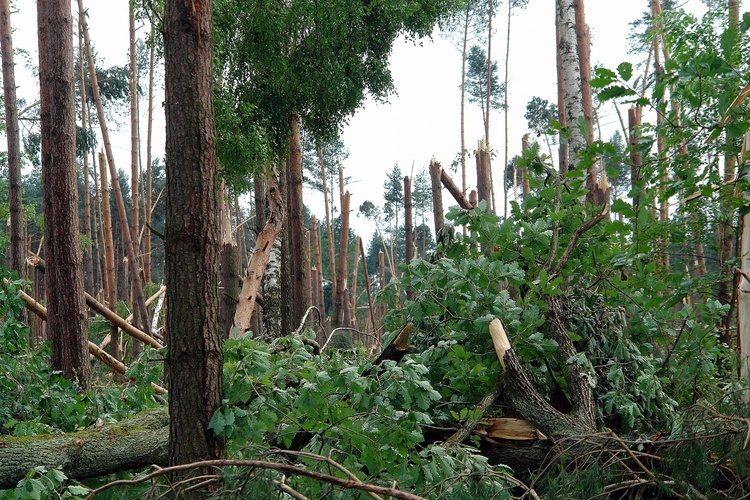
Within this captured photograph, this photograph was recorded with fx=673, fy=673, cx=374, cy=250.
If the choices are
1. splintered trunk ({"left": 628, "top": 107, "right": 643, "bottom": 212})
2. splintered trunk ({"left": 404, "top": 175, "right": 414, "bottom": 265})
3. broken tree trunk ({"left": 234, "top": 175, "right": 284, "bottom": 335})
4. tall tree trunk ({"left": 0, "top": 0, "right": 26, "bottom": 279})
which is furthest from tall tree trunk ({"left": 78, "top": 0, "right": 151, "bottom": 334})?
splintered trunk ({"left": 628, "top": 107, "right": 643, "bottom": 212})

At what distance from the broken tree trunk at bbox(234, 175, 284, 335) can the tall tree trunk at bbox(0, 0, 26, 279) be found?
10.1ft

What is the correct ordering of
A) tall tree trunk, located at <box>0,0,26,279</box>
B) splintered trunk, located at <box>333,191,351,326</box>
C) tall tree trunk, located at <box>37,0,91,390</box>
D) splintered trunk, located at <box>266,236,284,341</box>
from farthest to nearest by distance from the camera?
1. splintered trunk, located at <box>333,191,351,326</box>
2. splintered trunk, located at <box>266,236,284,341</box>
3. tall tree trunk, located at <box>0,0,26,279</box>
4. tall tree trunk, located at <box>37,0,91,390</box>

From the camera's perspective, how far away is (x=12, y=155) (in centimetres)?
978

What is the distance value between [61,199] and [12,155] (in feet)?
14.4

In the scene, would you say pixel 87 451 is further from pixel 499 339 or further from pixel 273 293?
pixel 273 293

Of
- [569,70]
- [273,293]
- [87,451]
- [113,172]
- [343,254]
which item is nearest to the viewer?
[87,451]

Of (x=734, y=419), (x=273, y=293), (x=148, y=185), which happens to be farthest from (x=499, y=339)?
Answer: (x=148, y=185)

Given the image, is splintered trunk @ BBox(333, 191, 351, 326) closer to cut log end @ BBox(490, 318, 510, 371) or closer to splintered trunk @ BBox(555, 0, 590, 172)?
splintered trunk @ BBox(555, 0, 590, 172)

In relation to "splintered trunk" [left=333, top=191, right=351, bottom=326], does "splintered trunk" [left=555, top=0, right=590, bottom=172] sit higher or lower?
higher

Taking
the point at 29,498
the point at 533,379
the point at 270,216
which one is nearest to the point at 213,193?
the point at 29,498

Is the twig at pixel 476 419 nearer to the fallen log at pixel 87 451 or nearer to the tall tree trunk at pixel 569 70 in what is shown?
the fallen log at pixel 87 451

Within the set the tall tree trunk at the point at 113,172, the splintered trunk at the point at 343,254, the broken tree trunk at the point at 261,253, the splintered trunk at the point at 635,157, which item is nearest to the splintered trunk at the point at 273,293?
the broken tree trunk at the point at 261,253

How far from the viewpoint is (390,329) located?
4.69 meters

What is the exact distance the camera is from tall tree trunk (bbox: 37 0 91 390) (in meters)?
6.12
